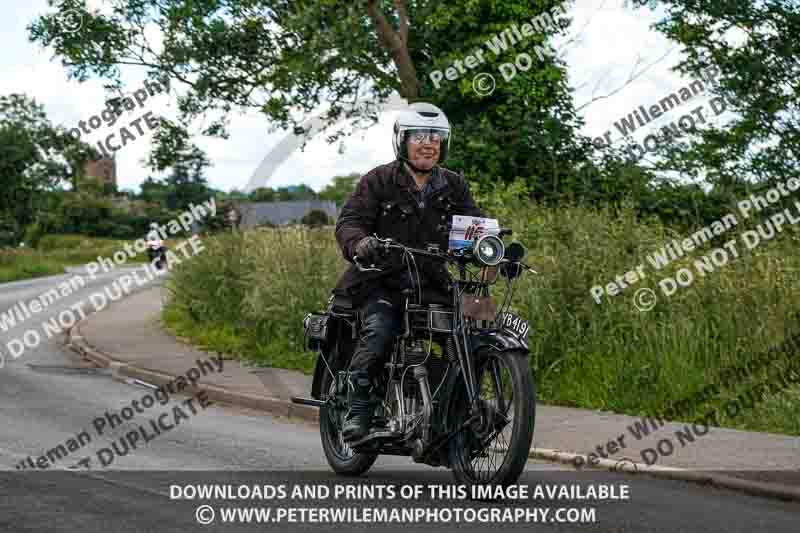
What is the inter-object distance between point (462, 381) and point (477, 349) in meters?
0.22

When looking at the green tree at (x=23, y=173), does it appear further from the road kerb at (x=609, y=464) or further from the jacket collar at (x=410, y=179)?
the jacket collar at (x=410, y=179)

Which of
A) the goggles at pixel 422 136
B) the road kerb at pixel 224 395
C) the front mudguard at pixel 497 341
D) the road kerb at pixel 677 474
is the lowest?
the road kerb at pixel 224 395

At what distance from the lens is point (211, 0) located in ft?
80.0

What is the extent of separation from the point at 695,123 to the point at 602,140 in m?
1.76

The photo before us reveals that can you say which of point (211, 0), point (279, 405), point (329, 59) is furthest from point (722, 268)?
point (211, 0)

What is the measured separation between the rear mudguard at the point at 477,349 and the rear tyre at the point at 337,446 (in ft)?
3.09

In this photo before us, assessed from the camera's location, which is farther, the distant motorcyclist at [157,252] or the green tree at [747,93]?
the distant motorcyclist at [157,252]

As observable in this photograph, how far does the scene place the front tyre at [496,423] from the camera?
6340 millimetres

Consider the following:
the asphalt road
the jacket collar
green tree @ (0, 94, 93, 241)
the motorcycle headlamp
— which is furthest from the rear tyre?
green tree @ (0, 94, 93, 241)

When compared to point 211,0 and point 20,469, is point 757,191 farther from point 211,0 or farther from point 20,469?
point 20,469

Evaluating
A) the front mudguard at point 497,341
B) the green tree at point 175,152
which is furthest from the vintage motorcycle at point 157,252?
the front mudguard at point 497,341

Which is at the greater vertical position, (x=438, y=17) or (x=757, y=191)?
(x=438, y=17)

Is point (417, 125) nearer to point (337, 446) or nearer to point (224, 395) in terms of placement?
point (337, 446)

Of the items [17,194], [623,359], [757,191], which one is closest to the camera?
[623,359]
